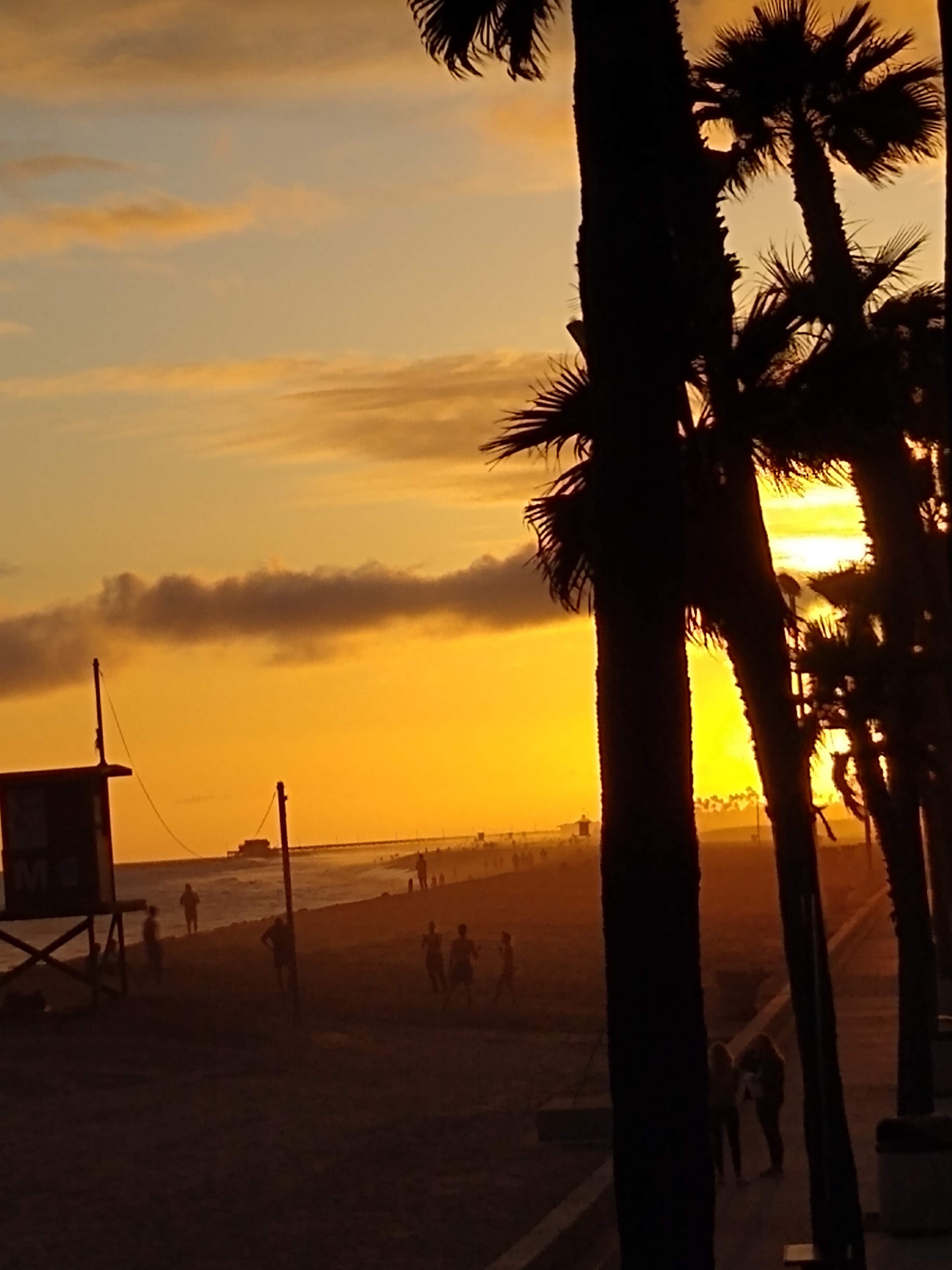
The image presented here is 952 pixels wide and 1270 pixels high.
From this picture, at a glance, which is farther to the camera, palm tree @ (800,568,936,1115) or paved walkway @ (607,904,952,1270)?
palm tree @ (800,568,936,1115)

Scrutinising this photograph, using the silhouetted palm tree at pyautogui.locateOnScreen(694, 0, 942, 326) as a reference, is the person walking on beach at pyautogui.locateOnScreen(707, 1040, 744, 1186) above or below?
below

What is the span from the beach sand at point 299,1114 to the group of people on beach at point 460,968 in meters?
0.50

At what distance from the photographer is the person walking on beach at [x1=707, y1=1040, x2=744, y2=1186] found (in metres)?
18.7

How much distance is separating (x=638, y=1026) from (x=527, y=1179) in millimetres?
12663

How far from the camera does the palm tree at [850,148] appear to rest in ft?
55.9

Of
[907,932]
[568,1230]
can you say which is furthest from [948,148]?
[907,932]

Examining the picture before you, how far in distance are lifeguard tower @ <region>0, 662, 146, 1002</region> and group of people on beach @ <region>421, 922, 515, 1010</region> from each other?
6305 millimetres

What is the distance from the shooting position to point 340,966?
54.7 meters

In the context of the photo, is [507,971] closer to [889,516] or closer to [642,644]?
[889,516]

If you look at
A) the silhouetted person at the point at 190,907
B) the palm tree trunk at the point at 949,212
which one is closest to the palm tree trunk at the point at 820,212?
the palm tree trunk at the point at 949,212

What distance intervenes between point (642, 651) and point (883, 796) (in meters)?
10.0

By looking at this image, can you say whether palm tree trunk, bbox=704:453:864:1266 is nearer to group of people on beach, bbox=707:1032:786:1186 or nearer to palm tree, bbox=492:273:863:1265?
palm tree, bbox=492:273:863:1265

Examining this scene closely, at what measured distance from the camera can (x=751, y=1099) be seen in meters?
19.6

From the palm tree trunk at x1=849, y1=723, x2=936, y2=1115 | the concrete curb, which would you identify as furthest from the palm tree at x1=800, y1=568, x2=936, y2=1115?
the concrete curb
